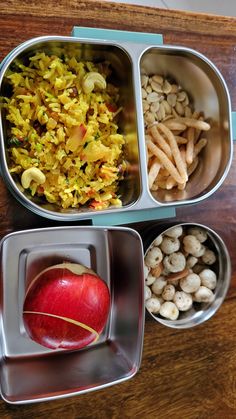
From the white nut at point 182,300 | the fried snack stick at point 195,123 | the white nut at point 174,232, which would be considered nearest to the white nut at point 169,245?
the white nut at point 174,232

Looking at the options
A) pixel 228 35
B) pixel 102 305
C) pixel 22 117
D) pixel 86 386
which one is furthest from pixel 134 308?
pixel 228 35

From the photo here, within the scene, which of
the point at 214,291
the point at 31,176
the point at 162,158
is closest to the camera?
the point at 31,176

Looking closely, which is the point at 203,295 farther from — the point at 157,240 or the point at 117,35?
the point at 117,35

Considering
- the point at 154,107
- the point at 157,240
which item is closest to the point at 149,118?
the point at 154,107

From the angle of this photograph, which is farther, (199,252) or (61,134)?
(199,252)

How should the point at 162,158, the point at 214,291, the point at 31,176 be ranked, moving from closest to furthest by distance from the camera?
the point at 31,176, the point at 162,158, the point at 214,291

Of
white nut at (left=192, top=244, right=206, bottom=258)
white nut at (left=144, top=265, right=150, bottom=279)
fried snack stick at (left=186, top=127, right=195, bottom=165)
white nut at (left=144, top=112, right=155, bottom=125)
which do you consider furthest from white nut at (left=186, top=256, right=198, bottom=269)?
white nut at (left=144, top=112, right=155, bottom=125)

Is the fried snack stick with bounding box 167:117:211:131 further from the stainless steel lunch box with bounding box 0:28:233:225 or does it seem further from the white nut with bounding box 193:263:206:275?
the white nut with bounding box 193:263:206:275
